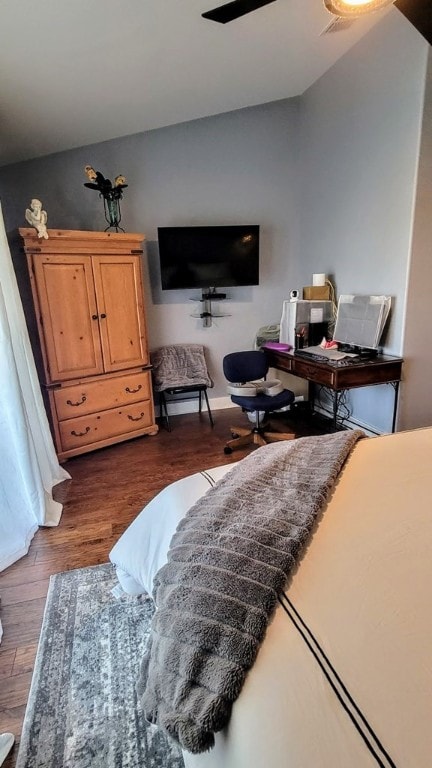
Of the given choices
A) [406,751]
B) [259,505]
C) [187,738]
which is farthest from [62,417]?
[406,751]

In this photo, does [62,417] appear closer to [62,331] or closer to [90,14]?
[62,331]

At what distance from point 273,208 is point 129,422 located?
2.57 meters

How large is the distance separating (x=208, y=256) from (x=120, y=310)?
1.03m

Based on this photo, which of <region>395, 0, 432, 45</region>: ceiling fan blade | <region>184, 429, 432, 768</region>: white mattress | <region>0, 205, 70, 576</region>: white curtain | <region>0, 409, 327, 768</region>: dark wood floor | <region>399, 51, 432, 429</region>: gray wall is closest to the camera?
<region>184, 429, 432, 768</region>: white mattress

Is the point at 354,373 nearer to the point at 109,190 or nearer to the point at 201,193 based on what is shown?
the point at 201,193

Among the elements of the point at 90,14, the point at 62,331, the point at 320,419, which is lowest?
the point at 320,419

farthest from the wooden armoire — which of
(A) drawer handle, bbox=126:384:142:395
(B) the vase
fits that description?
(B) the vase

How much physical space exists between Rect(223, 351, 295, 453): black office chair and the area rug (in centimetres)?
157

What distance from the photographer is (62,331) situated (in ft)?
9.32

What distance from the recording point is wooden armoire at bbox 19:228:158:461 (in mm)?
2744


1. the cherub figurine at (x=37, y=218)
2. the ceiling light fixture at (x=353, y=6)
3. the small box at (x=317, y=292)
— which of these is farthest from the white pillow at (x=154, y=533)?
the small box at (x=317, y=292)

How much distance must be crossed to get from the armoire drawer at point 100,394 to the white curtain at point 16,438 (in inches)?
22.3

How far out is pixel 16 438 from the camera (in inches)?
79.8

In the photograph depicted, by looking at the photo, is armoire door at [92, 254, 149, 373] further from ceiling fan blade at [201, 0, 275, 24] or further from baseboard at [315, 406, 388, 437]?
baseboard at [315, 406, 388, 437]
